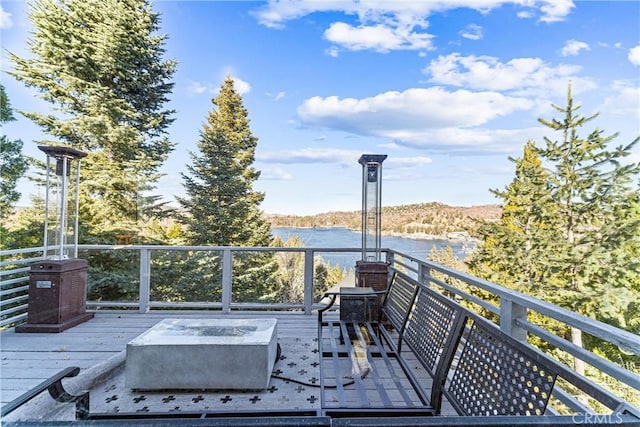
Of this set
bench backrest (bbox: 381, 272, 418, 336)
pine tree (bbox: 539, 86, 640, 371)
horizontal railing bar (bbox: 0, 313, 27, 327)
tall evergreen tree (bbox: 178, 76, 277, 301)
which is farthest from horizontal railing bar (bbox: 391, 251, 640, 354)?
pine tree (bbox: 539, 86, 640, 371)

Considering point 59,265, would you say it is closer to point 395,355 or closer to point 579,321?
point 395,355

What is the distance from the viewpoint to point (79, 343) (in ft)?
12.4

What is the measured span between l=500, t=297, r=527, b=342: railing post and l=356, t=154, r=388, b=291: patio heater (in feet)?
7.50

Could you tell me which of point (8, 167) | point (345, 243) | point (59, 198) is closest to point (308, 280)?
point (345, 243)

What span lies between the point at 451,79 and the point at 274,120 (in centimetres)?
672

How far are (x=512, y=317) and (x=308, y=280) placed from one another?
3.29m

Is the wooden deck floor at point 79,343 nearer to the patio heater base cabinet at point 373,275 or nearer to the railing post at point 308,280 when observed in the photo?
the railing post at point 308,280

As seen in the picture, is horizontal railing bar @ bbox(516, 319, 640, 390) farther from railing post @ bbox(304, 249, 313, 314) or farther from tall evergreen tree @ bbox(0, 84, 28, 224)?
tall evergreen tree @ bbox(0, 84, 28, 224)

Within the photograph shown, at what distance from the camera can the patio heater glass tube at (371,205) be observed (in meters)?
4.47

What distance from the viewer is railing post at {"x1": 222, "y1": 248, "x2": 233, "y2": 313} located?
5055 mm

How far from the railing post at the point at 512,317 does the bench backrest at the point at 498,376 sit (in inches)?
16.0

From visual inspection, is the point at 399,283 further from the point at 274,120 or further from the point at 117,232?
the point at 274,120

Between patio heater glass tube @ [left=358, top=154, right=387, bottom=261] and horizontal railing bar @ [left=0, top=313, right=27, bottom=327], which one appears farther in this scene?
patio heater glass tube @ [left=358, top=154, right=387, bottom=261]

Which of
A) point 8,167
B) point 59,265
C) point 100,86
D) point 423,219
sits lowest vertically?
point 59,265
